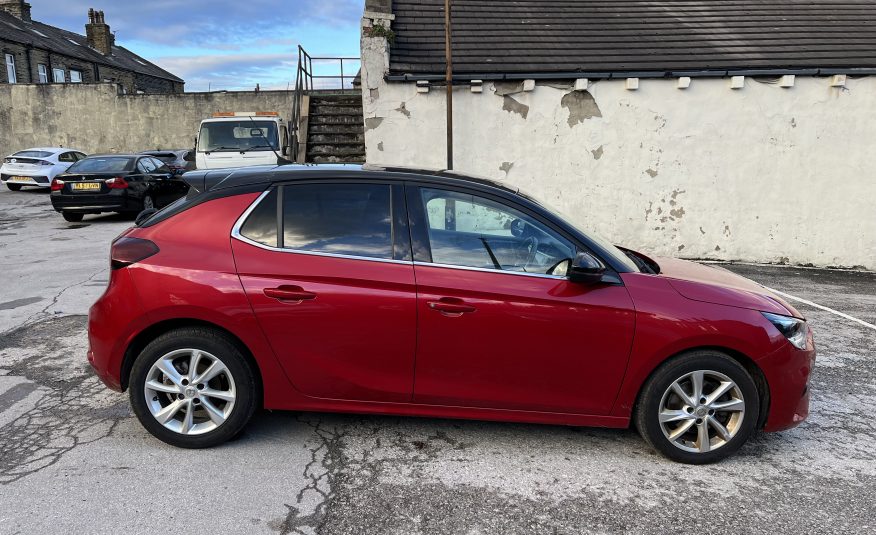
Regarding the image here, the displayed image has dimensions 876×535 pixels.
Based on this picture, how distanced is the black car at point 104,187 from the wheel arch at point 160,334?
9.56 metres

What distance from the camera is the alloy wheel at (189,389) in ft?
10.9

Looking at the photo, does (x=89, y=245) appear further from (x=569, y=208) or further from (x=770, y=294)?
(x=770, y=294)

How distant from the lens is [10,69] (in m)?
29.3

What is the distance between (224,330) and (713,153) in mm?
9341

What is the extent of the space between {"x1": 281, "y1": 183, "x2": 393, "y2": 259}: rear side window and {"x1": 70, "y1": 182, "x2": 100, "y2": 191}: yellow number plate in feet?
36.6

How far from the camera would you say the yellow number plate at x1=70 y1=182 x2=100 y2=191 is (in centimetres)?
1248

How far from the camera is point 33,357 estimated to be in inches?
188

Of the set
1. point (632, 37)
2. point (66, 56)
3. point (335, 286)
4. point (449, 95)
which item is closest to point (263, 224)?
point (335, 286)

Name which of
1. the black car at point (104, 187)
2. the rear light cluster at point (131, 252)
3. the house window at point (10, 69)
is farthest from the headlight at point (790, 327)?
the house window at point (10, 69)

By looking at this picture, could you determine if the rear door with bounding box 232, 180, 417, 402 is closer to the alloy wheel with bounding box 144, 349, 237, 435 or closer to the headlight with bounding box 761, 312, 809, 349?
the alloy wheel with bounding box 144, 349, 237, 435

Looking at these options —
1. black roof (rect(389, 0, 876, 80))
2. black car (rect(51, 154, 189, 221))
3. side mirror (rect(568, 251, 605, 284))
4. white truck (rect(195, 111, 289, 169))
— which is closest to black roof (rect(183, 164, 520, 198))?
side mirror (rect(568, 251, 605, 284))

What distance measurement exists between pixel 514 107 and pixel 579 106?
3.66ft

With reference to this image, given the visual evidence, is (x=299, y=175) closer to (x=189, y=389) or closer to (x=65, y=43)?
(x=189, y=389)

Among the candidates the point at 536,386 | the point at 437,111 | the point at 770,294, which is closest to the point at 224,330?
the point at 536,386
